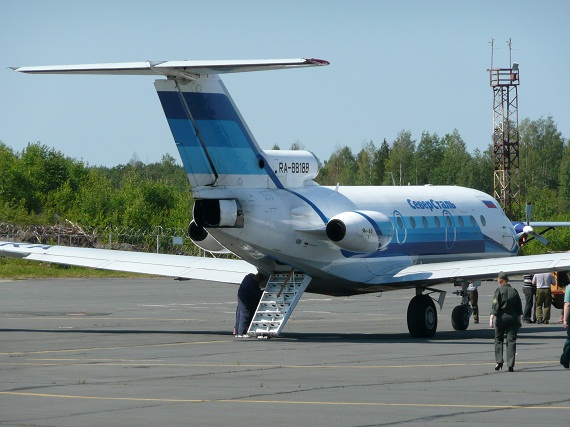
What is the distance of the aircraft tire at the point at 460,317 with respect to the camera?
3117 centimetres

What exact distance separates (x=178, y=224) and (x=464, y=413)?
6536cm

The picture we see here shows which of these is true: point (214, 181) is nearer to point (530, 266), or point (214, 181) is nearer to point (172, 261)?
point (172, 261)

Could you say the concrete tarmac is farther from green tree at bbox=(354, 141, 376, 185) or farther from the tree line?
green tree at bbox=(354, 141, 376, 185)

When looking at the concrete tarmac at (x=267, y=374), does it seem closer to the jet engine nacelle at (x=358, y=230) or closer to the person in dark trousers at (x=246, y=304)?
the person in dark trousers at (x=246, y=304)

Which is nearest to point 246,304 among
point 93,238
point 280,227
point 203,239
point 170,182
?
point 203,239

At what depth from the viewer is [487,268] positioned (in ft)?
92.1

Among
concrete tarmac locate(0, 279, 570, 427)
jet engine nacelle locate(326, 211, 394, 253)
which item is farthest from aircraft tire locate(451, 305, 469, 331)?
jet engine nacelle locate(326, 211, 394, 253)

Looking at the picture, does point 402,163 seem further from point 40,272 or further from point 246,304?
point 246,304

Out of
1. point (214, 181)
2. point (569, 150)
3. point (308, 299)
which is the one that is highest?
point (569, 150)

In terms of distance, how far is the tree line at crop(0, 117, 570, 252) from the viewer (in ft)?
272

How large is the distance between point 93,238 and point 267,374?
173 ft

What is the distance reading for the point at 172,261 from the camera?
31594mm

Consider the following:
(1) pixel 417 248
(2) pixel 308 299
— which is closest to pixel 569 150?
(2) pixel 308 299

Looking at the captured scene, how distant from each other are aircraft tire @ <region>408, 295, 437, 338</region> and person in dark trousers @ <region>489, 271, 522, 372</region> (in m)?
7.47
